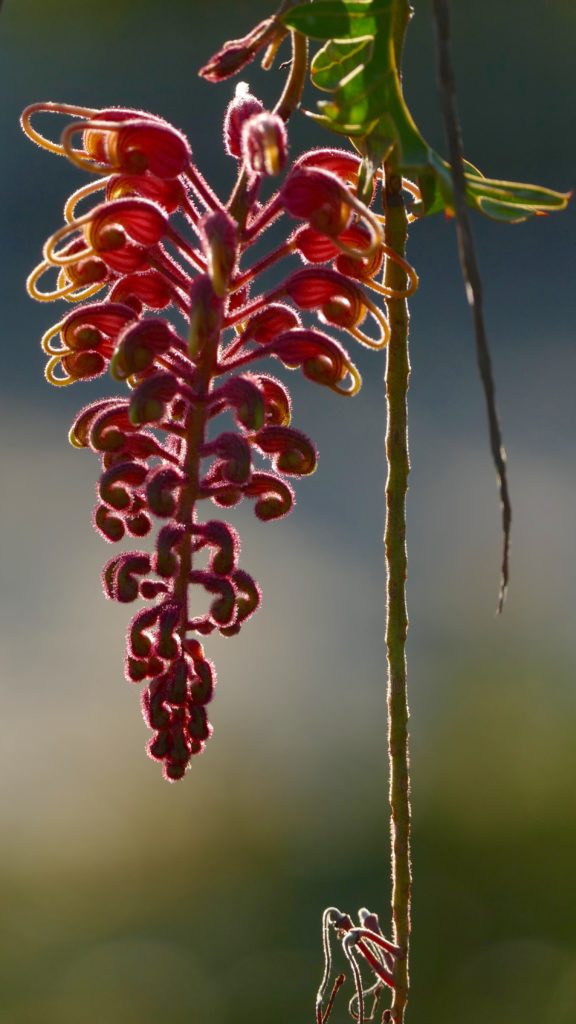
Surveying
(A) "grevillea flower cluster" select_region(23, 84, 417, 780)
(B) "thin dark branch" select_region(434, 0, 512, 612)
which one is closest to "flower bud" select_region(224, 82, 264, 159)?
(A) "grevillea flower cluster" select_region(23, 84, 417, 780)

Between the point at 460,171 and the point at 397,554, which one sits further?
the point at 397,554

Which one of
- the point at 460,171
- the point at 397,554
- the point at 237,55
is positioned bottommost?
the point at 397,554

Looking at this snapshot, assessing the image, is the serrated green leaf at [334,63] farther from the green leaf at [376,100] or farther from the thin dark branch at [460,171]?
the thin dark branch at [460,171]

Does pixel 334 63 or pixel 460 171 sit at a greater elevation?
pixel 334 63

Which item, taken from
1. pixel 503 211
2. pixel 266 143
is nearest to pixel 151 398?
pixel 266 143

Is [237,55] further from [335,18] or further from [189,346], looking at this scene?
[189,346]
